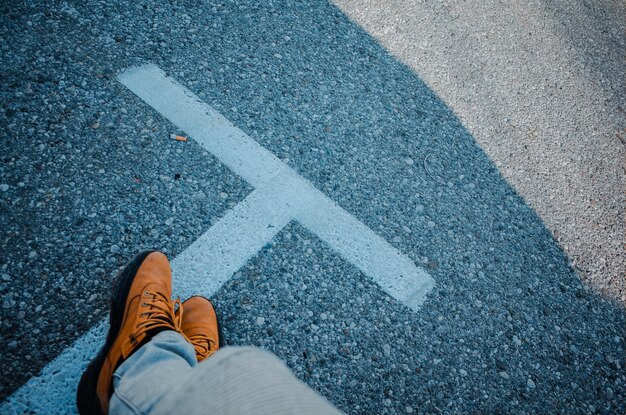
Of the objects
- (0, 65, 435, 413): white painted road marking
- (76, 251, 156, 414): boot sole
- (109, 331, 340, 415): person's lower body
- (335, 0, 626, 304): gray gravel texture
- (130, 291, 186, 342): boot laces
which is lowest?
(76, 251, 156, 414): boot sole

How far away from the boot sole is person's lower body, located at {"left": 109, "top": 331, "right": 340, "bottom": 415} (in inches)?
5.7

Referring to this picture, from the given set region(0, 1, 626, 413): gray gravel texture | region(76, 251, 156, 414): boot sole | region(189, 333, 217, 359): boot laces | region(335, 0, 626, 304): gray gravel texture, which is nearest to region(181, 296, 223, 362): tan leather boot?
region(189, 333, 217, 359): boot laces

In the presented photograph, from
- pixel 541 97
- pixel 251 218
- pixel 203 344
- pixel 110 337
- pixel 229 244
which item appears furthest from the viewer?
pixel 541 97

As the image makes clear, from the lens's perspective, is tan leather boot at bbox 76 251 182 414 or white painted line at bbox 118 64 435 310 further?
white painted line at bbox 118 64 435 310

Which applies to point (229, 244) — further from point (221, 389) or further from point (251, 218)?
point (221, 389)

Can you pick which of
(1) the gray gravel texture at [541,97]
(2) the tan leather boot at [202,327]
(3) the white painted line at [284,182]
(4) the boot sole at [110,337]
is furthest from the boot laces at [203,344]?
(1) the gray gravel texture at [541,97]

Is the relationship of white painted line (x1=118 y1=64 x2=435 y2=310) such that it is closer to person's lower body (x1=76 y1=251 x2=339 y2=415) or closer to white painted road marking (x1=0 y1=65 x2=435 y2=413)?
white painted road marking (x1=0 y1=65 x2=435 y2=413)

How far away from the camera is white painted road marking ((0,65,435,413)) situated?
6.45 ft

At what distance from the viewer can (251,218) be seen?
7.00 ft

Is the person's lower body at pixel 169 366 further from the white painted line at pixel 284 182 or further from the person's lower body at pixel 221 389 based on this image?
the white painted line at pixel 284 182

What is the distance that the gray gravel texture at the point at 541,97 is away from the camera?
273 cm

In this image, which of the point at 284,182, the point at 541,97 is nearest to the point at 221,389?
the point at 284,182

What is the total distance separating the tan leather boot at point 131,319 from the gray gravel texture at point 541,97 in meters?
2.27

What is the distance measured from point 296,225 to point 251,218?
243 millimetres
